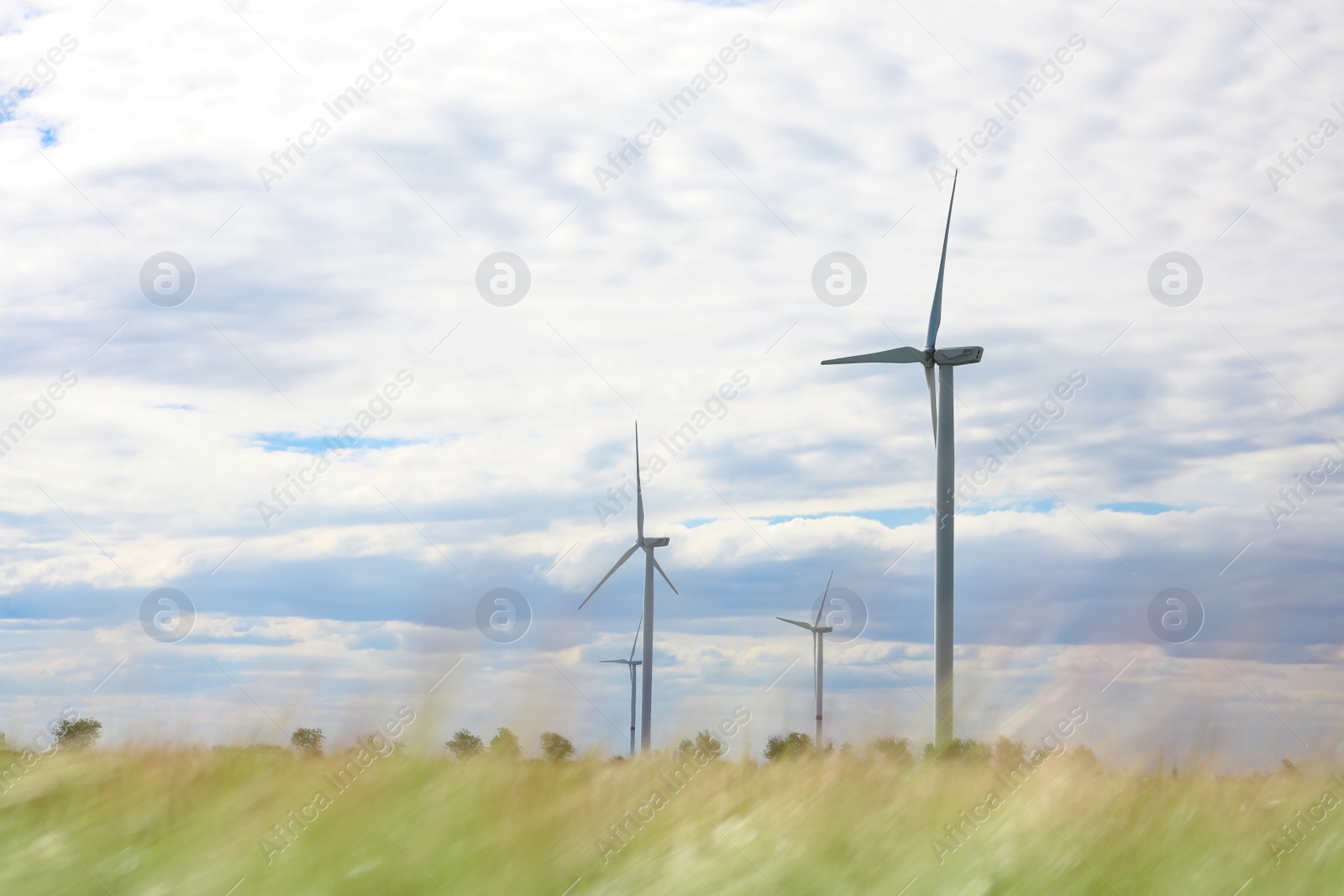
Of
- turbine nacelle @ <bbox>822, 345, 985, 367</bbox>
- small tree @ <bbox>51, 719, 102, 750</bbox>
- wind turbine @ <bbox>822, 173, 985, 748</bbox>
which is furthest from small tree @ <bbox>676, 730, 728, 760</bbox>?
turbine nacelle @ <bbox>822, 345, 985, 367</bbox>

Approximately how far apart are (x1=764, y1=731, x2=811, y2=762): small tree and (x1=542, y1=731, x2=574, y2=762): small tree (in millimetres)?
1912

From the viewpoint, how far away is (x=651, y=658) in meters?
47.7

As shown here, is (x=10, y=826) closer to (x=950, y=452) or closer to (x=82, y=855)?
(x=82, y=855)

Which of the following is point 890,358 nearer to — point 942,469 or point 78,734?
point 942,469

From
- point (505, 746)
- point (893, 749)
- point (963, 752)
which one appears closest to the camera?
point (505, 746)

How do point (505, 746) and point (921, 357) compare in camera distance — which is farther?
point (921, 357)

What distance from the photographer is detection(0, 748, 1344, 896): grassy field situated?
6.94 meters

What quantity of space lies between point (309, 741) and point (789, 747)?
4617mm

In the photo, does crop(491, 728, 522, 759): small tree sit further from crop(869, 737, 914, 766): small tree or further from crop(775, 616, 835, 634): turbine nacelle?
crop(775, 616, 835, 634): turbine nacelle

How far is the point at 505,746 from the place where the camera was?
9078mm

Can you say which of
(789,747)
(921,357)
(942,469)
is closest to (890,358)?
(921,357)

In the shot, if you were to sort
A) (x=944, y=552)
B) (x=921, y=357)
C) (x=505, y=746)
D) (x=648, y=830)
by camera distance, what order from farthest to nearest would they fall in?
(x=921, y=357)
(x=944, y=552)
(x=505, y=746)
(x=648, y=830)

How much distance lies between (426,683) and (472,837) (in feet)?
5.37

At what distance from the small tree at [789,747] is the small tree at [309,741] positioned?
4.17 metres
